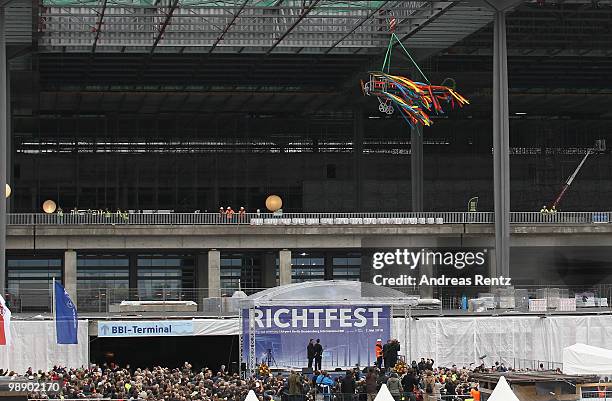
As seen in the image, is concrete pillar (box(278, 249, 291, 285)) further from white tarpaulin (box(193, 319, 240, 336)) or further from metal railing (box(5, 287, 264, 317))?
white tarpaulin (box(193, 319, 240, 336))

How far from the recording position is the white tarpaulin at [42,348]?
46191 millimetres

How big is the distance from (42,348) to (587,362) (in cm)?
2211

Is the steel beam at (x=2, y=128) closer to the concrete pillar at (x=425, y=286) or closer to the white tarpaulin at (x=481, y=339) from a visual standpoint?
the concrete pillar at (x=425, y=286)

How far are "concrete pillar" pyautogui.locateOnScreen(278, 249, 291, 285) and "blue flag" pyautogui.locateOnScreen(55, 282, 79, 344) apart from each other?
1014 inches

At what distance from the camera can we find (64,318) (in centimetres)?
4078

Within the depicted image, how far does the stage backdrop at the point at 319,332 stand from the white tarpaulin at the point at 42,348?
8082mm

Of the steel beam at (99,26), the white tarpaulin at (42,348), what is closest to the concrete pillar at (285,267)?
the steel beam at (99,26)

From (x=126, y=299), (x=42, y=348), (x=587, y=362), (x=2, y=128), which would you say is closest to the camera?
(x=587, y=362)

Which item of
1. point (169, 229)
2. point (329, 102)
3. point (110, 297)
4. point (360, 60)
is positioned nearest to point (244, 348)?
point (110, 297)

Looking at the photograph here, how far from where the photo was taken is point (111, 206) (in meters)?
90.4

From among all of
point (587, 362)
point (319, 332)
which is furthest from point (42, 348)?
point (587, 362)

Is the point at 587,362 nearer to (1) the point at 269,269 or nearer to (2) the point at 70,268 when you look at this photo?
(2) the point at 70,268

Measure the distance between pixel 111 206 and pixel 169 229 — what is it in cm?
2569

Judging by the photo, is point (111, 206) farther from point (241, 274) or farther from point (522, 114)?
point (522, 114)
